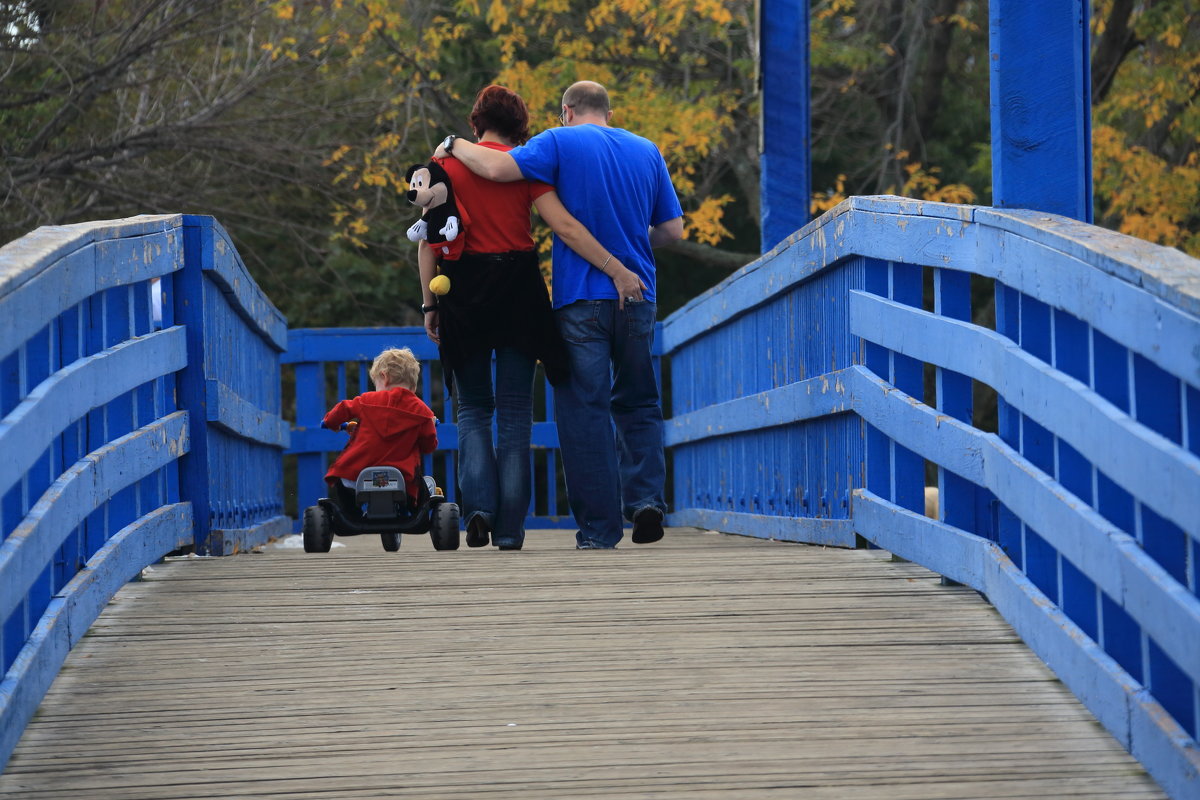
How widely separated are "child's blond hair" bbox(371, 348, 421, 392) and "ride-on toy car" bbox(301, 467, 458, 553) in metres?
0.40

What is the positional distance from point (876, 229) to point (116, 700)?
115 inches

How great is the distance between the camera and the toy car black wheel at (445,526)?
7297 millimetres

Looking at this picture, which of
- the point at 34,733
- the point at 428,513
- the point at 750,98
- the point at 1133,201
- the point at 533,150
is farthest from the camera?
the point at 750,98

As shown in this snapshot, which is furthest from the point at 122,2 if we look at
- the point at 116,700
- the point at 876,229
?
the point at 116,700

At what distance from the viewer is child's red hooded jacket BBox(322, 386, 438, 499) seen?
7.49m

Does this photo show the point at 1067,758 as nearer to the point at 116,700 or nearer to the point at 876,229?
the point at 116,700

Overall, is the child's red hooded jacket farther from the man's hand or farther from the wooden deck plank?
the wooden deck plank

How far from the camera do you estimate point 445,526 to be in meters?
7.30

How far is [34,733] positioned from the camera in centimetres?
369

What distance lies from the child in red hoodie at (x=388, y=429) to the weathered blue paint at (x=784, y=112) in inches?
99.3

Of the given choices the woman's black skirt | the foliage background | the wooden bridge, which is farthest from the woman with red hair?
the foliage background

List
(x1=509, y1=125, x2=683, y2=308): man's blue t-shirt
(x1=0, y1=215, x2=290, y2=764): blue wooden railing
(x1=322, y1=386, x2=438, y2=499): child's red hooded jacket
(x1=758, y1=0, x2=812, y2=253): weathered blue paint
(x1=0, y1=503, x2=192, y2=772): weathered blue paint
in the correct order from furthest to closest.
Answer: (x1=758, y1=0, x2=812, y2=253): weathered blue paint → (x1=322, y1=386, x2=438, y2=499): child's red hooded jacket → (x1=509, y1=125, x2=683, y2=308): man's blue t-shirt → (x1=0, y1=215, x2=290, y2=764): blue wooden railing → (x1=0, y1=503, x2=192, y2=772): weathered blue paint

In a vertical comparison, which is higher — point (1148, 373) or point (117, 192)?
point (117, 192)

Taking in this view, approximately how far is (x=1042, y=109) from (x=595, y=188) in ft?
6.50
